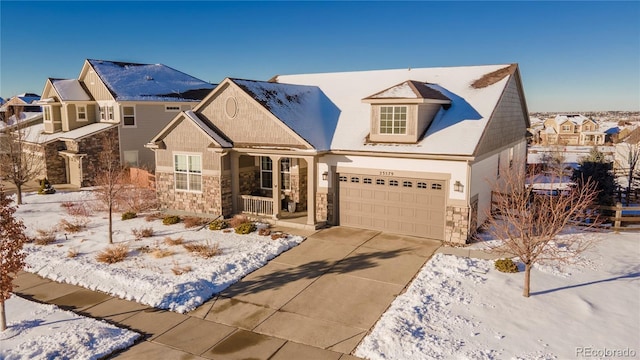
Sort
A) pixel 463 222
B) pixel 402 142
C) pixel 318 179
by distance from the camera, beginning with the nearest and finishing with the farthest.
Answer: pixel 463 222
pixel 402 142
pixel 318 179

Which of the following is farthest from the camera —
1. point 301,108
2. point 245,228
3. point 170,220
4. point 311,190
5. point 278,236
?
point 301,108

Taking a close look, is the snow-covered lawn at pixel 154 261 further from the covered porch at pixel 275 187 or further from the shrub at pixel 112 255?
the covered porch at pixel 275 187

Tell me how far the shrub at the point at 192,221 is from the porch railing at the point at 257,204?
199cm

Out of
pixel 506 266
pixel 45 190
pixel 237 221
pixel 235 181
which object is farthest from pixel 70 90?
pixel 506 266

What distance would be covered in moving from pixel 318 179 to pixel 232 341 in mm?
10124

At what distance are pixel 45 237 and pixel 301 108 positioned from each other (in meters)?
12.2

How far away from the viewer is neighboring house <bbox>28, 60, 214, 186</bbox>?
30828 mm

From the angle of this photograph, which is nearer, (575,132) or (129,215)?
(129,215)

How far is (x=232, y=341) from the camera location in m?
10.2

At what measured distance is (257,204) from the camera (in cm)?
2058

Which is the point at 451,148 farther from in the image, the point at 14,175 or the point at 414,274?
the point at 14,175

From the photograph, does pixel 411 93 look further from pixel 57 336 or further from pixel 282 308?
pixel 57 336

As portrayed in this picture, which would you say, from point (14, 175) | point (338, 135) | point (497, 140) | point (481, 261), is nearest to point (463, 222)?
point (481, 261)

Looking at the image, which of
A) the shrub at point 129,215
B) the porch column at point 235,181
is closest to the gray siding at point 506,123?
the porch column at point 235,181
